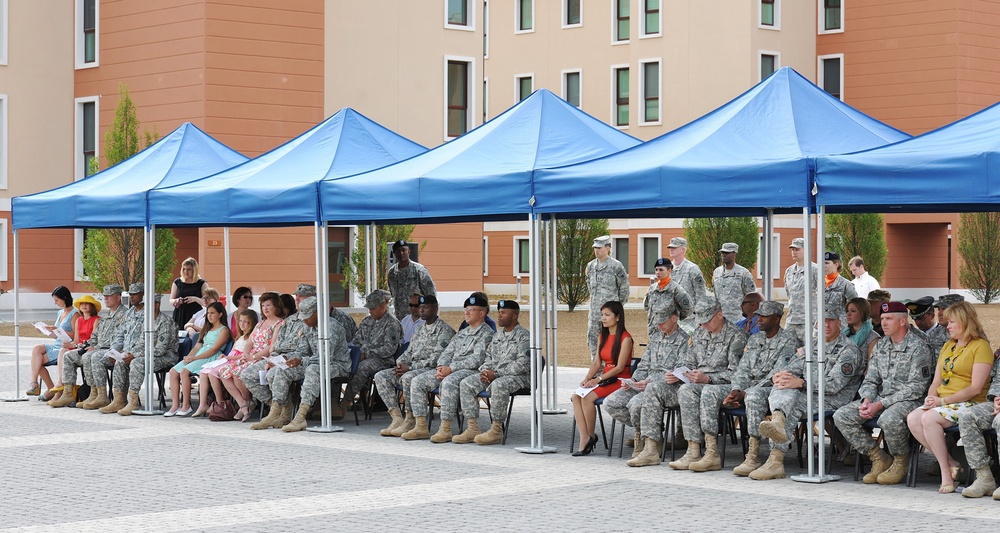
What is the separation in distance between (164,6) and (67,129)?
213 inches

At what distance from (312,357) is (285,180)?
1688 mm

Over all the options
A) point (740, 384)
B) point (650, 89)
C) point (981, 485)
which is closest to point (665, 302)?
point (740, 384)

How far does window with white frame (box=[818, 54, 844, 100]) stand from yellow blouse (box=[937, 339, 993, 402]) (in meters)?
42.6

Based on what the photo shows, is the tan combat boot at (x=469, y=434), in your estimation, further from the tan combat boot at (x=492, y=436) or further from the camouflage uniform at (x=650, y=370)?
the camouflage uniform at (x=650, y=370)

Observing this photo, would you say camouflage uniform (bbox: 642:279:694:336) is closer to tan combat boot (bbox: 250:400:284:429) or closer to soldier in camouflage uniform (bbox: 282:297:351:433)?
soldier in camouflage uniform (bbox: 282:297:351:433)

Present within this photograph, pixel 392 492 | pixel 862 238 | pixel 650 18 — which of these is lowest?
pixel 392 492

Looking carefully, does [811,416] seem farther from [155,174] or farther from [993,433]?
[155,174]

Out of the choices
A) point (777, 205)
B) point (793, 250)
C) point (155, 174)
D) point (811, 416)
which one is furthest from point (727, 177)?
point (155, 174)

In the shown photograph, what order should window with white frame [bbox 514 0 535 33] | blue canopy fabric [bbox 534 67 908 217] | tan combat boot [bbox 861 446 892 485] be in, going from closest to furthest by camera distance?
1. tan combat boot [bbox 861 446 892 485]
2. blue canopy fabric [bbox 534 67 908 217]
3. window with white frame [bbox 514 0 535 33]

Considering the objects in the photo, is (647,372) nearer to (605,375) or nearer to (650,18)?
(605,375)

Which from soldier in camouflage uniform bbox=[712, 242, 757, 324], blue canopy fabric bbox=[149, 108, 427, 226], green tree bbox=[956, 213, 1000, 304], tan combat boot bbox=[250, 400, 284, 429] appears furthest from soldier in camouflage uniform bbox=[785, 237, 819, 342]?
green tree bbox=[956, 213, 1000, 304]

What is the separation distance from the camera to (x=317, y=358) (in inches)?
531

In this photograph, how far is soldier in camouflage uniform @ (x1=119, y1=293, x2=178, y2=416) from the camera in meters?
14.9

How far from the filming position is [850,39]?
5041 centimetres
